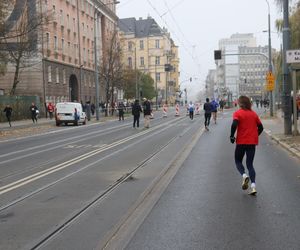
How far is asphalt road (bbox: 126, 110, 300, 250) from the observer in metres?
5.90

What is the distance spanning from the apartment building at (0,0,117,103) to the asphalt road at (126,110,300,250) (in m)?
35.4

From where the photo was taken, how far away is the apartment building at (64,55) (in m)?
58.0

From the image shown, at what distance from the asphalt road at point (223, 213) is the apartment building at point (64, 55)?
35.4 metres

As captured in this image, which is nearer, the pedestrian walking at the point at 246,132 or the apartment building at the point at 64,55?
the pedestrian walking at the point at 246,132

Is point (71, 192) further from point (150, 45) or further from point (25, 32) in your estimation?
point (150, 45)

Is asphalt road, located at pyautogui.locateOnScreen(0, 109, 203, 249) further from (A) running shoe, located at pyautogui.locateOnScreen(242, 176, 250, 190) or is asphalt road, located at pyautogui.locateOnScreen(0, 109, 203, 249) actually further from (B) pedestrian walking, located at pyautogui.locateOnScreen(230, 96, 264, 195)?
(B) pedestrian walking, located at pyautogui.locateOnScreen(230, 96, 264, 195)

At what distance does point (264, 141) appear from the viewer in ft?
64.7

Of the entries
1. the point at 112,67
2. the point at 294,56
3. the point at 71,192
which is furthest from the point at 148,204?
the point at 112,67

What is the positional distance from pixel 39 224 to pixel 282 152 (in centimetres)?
1017

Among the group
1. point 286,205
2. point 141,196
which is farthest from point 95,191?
point 286,205

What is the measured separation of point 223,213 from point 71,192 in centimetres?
309

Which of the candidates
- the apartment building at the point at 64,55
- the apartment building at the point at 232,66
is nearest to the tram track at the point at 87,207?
the apartment building at the point at 64,55

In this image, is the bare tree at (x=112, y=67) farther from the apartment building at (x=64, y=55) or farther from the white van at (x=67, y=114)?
the white van at (x=67, y=114)

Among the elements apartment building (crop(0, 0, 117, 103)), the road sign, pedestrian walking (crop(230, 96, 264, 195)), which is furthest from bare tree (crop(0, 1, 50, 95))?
pedestrian walking (crop(230, 96, 264, 195))
